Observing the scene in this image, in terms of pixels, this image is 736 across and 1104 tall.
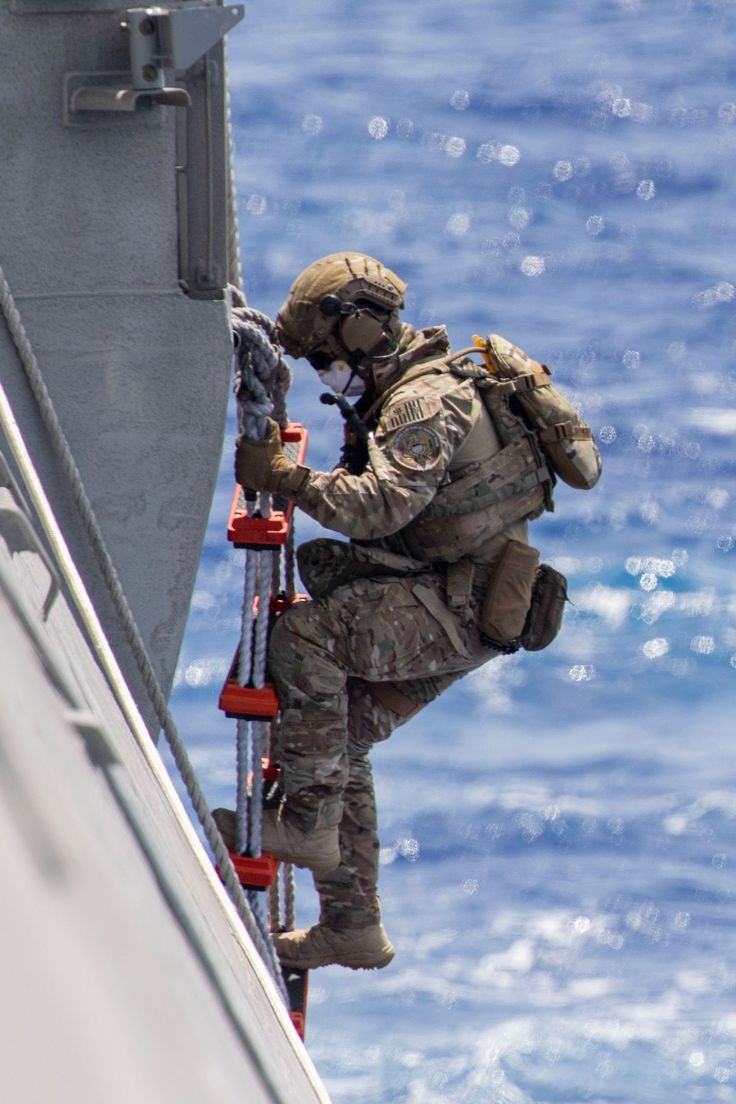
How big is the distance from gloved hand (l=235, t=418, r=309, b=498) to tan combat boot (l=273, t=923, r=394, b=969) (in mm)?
2041

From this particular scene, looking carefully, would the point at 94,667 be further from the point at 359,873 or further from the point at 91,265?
the point at 359,873

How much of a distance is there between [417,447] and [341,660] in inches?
35.6

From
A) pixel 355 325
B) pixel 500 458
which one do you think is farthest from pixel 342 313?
pixel 500 458

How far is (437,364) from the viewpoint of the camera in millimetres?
7355

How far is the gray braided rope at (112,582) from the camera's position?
20.2 feet

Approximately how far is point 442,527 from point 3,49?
2.40 m

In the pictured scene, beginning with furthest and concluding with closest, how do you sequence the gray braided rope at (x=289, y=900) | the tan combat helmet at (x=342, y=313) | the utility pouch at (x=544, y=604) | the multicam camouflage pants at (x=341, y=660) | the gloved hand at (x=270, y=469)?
the gray braided rope at (x=289, y=900)
the utility pouch at (x=544, y=604)
the multicam camouflage pants at (x=341, y=660)
the tan combat helmet at (x=342, y=313)
the gloved hand at (x=270, y=469)

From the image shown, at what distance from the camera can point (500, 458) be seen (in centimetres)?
741

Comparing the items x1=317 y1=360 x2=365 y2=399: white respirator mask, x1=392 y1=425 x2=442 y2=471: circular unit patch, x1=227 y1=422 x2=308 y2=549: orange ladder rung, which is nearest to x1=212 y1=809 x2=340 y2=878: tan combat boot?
x1=227 y1=422 x2=308 y2=549: orange ladder rung

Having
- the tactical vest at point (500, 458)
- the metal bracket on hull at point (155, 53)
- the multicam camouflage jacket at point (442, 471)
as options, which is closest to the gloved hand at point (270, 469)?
the multicam camouflage jacket at point (442, 471)

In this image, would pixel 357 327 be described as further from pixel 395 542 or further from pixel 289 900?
pixel 289 900

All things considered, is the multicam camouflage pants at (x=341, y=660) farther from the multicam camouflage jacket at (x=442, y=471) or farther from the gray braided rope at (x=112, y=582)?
the gray braided rope at (x=112, y=582)

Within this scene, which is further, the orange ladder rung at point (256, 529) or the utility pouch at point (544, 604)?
the utility pouch at point (544, 604)

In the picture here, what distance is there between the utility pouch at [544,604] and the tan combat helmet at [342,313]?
3.74ft
